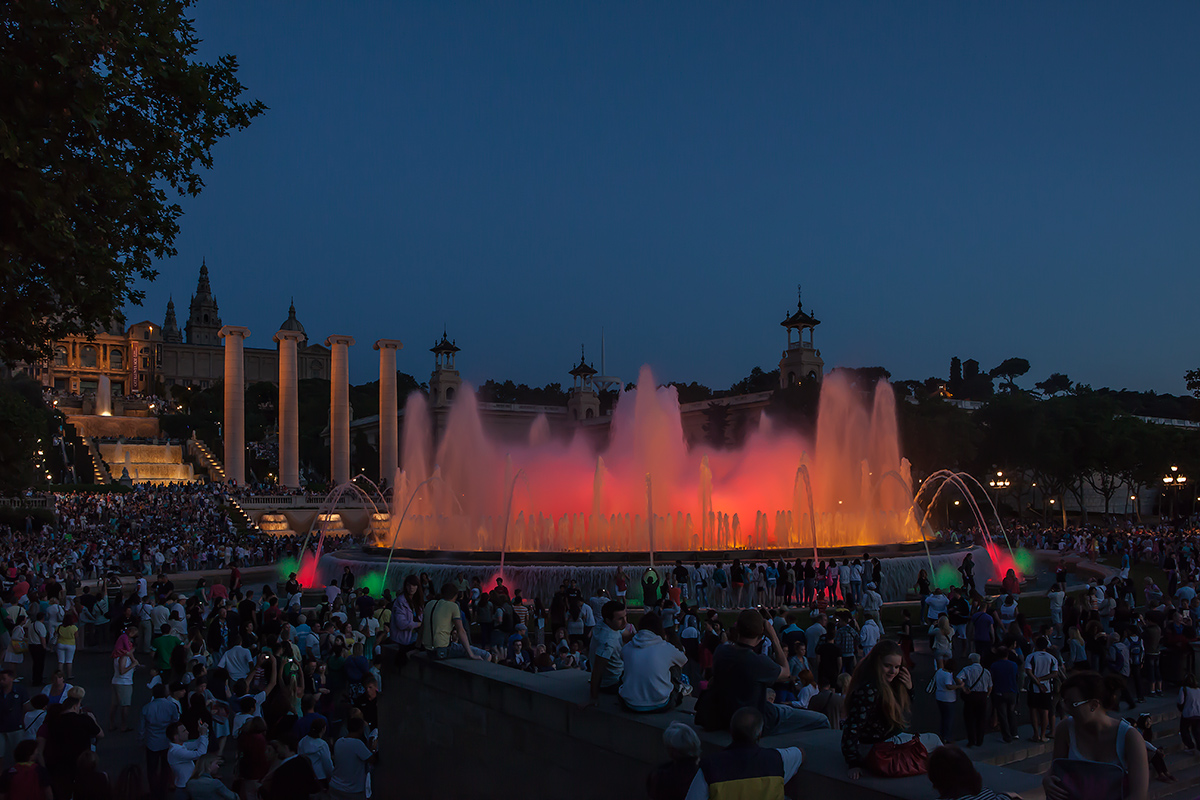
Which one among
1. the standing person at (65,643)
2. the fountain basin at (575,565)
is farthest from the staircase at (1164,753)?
the standing person at (65,643)

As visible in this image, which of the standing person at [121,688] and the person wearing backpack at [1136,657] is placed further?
the person wearing backpack at [1136,657]

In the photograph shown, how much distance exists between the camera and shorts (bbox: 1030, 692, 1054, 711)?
11685mm

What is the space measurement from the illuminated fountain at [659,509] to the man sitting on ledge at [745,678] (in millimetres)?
17721

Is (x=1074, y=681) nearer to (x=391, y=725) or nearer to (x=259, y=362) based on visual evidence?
(x=391, y=725)

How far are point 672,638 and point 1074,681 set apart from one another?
973 cm

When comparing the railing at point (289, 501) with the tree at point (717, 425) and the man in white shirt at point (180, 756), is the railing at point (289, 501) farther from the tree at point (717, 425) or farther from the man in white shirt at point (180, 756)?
the man in white shirt at point (180, 756)

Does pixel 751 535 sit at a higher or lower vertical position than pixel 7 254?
lower

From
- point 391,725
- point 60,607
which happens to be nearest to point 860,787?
point 391,725

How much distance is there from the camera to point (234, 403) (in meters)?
63.8

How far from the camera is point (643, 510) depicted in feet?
117

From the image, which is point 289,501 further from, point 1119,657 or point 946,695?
point 946,695

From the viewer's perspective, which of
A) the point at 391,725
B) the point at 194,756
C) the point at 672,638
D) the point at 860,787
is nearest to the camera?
the point at 860,787

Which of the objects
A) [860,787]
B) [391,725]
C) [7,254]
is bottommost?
[391,725]

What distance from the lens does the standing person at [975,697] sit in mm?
11391
